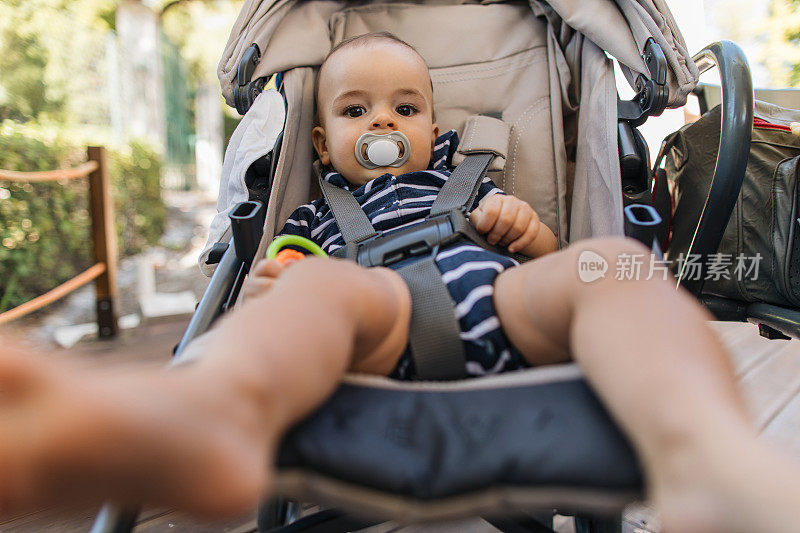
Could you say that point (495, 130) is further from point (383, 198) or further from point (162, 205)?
point (162, 205)

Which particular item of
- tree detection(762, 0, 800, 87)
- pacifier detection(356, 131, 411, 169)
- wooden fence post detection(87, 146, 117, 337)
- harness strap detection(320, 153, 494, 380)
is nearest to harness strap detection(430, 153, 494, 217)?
harness strap detection(320, 153, 494, 380)

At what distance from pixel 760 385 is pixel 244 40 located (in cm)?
209

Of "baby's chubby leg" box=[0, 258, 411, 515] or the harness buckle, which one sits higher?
the harness buckle

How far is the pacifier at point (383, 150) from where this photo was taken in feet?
3.51

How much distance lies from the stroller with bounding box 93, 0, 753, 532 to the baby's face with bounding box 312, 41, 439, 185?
4.1 inches

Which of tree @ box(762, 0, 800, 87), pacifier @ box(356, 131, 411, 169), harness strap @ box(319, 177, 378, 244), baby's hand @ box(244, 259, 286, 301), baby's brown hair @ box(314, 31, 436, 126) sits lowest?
baby's hand @ box(244, 259, 286, 301)

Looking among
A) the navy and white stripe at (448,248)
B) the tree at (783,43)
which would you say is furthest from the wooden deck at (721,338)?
the tree at (783,43)

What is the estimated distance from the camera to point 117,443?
0.37m

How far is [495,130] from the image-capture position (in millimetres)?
1234

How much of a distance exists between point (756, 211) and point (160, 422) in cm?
130

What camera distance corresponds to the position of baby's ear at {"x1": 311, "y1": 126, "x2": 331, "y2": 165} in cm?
124

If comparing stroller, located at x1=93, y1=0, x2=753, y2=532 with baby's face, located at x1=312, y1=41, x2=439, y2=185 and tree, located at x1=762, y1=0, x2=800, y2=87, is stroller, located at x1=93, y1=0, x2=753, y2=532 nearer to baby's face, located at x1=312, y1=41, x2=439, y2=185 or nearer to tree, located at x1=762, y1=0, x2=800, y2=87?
baby's face, located at x1=312, y1=41, x2=439, y2=185

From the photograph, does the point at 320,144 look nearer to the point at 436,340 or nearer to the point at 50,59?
the point at 436,340

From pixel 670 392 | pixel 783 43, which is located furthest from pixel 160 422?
pixel 783 43
